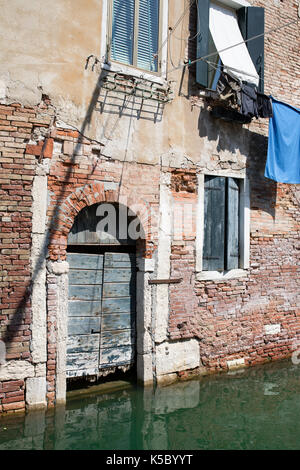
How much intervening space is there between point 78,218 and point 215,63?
2.93 m

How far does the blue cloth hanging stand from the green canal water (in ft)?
10.1

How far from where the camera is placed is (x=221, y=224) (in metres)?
6.43

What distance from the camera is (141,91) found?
554 centimetres

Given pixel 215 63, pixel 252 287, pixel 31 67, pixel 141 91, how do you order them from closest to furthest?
pixel 31 67 → pixel 141 91 → pixel 215 63 → pixel 252 287

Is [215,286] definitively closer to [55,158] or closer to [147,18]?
[55,158]

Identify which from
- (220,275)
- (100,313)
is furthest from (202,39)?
(100,313)

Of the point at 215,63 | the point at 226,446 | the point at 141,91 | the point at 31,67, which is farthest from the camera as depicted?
the point at 215,63

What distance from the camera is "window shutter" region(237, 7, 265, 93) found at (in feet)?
21.6

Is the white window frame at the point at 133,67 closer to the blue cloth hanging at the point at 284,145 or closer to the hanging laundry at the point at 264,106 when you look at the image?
the hanging laundry at the point at 264,106

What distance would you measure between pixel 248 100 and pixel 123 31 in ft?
6.53

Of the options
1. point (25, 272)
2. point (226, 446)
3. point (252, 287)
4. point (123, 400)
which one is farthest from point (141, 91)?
point (226, 446)

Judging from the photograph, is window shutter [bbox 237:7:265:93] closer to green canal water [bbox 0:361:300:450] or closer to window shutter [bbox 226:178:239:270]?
window shutter [bbox 226:178:239:270]

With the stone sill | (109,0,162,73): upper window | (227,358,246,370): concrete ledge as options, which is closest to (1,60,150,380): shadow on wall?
(109,0,162,73): upper window

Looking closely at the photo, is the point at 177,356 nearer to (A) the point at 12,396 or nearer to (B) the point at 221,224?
(B) the point at 221,224
